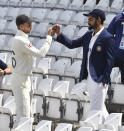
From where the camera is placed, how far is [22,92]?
635 cm

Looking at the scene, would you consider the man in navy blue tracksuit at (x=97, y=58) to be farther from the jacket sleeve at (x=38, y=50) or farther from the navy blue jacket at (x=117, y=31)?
the navy blue jacket at (x=117, y=31)

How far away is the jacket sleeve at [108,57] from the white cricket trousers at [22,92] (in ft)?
A: 2.88

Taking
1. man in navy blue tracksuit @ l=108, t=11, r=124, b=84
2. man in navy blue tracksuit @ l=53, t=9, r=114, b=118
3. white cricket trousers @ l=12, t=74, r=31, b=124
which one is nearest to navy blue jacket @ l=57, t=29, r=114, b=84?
man in navy blue tracksuit @ l=53, t=9, r=114, b=118

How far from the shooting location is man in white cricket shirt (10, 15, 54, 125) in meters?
6.20

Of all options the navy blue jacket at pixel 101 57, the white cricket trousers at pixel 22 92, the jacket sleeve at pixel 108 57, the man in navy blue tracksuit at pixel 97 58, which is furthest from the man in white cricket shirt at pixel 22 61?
the jacket sleeve at pixel 108 57

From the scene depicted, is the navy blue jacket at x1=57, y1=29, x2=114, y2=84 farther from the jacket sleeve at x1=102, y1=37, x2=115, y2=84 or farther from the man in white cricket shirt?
the man in white cricket shirt

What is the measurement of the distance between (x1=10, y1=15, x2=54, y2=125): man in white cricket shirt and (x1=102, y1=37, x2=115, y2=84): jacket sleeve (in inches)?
24.2

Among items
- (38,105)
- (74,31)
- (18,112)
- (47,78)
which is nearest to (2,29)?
(74,31)

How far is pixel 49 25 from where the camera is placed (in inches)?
426

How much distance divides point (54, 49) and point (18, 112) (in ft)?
11.0

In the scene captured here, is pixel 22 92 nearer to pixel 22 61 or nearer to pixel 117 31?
pixel 22 61

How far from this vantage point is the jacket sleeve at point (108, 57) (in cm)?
607

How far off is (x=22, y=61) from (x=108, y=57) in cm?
93

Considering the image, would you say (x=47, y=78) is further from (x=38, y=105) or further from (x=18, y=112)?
(x=18, y=112)
